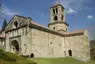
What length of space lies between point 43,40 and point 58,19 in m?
17.6

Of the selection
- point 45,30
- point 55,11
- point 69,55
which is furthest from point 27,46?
A: point 55,11

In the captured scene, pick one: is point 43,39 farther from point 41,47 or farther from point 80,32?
point 80,32

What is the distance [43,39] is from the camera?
45938 mm

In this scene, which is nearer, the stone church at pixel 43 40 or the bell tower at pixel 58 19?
the stone church at pixel 43 40

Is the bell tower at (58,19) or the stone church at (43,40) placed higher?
the bell tower at (58,19)

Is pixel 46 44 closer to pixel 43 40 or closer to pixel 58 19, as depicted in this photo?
pixel 43 40

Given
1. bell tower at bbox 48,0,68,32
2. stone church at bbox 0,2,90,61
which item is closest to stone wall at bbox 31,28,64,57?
stone church at bbox 0,2,90,61

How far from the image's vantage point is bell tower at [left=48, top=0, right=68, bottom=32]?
199ft

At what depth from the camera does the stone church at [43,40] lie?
139 ft

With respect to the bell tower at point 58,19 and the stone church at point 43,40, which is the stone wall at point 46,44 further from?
the bell tower at point 58,19

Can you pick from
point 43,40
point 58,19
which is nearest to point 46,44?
point 43,40

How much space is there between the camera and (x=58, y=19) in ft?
201

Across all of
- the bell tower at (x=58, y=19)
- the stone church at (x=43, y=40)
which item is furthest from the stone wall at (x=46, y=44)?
the bell tower at (x=58, y=19)

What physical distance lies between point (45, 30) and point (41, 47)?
5.16 m
